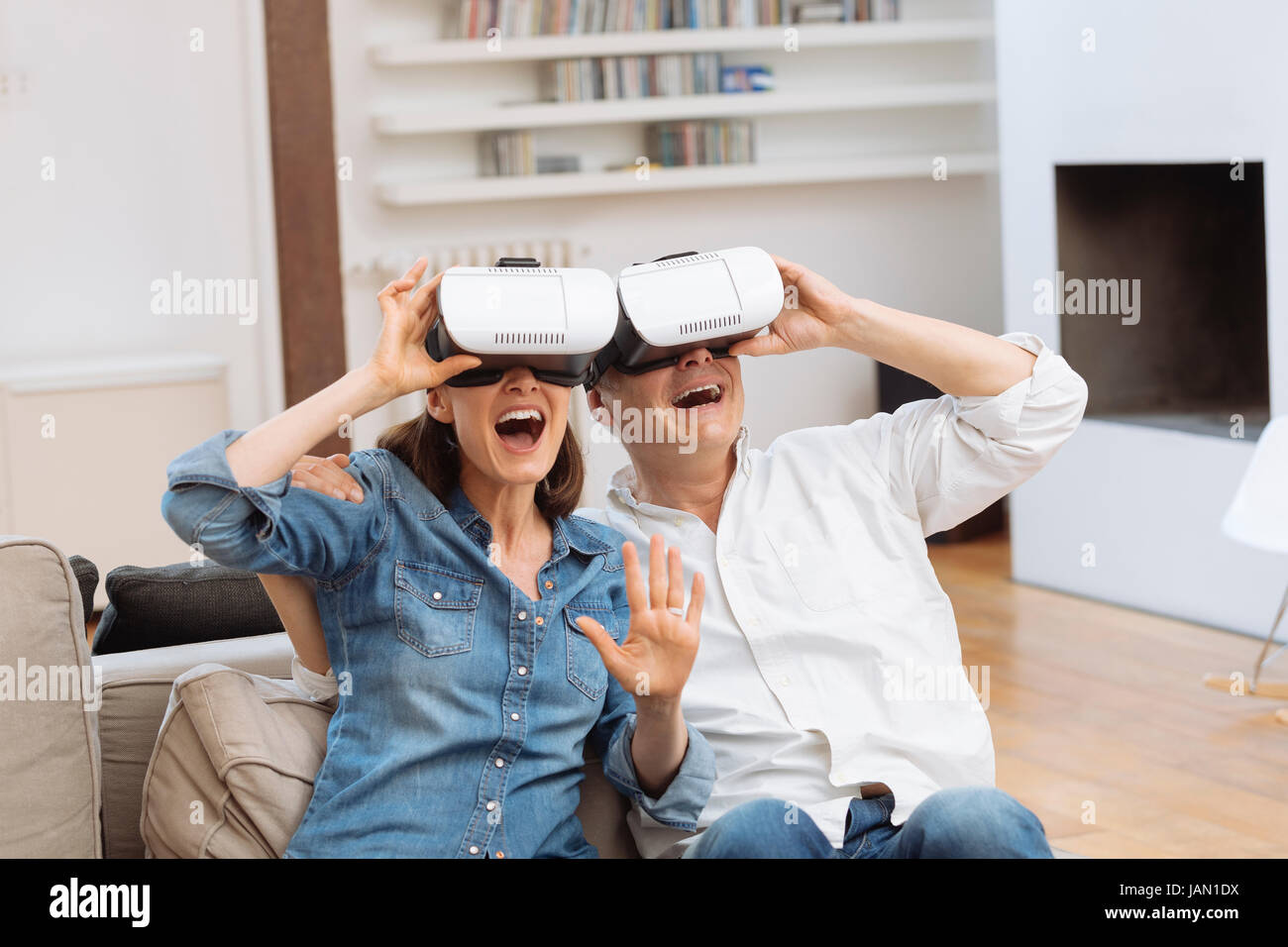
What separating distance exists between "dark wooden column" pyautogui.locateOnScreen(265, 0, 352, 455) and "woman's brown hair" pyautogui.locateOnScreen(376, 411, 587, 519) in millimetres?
3153

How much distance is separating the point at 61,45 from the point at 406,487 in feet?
12.3

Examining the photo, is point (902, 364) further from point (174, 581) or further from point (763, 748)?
point (174, 581)

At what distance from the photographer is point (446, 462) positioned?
1.76 meters

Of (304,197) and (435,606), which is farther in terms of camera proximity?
(304,197)

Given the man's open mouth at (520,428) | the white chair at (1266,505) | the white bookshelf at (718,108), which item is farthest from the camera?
the white bookshelf at (718,108)

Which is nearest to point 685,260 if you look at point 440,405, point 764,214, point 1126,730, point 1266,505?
point 440,405

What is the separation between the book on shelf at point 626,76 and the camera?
511 centimetres

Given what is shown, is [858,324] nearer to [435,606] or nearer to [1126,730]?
[435,606]

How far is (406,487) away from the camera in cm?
169

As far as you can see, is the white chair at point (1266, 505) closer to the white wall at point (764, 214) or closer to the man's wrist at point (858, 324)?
the man's wrist at point (858, 324)

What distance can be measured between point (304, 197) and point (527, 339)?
144 inches

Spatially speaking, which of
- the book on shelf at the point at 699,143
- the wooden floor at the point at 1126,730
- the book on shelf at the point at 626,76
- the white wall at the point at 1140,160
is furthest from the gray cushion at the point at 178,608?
the book on shelf at the point at 699,143

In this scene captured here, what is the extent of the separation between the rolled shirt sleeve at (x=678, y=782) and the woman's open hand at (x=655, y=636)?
4.3 inches
